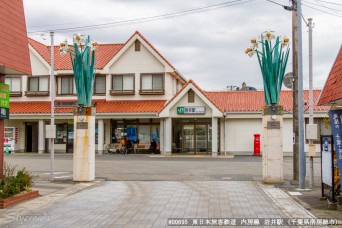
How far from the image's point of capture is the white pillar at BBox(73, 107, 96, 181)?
18062mm

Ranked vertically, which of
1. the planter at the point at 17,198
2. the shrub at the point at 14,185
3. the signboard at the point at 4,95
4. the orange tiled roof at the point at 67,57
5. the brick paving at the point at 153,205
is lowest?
the brick paving at the point at 153,205

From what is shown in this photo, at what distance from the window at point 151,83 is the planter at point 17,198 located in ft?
77.2

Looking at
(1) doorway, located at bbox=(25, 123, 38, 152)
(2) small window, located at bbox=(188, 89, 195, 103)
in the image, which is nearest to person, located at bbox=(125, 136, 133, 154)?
(2) small window, located at bbox=(188, 89, 195, 103)

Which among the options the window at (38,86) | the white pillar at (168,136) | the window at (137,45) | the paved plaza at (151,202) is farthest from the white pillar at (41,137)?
the paved plaza at (151,202)

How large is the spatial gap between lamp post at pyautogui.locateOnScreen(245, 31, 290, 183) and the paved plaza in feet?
2.79

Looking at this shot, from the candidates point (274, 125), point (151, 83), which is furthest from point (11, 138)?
point (274, 125)

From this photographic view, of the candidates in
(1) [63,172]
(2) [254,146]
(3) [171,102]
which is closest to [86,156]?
(1) [63,172]

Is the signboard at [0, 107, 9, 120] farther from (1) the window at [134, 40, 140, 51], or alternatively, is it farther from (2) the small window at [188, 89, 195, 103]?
(1) the window at [134, 40, 140, 51]

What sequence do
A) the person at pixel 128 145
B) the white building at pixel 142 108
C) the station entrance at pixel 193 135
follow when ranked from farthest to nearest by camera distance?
the person at pixel 128 145
the station entrance at pixel 193 135
the white building at pixel 142 108

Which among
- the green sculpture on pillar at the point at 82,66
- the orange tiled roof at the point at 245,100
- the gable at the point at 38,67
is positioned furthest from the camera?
the gable at the point at 38,67

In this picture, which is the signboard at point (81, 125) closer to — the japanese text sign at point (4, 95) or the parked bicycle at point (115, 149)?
the japanese text sign at point (4, 95)

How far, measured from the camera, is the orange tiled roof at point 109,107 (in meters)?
36.0

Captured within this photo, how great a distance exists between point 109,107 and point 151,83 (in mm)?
3830

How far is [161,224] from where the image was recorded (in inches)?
386
